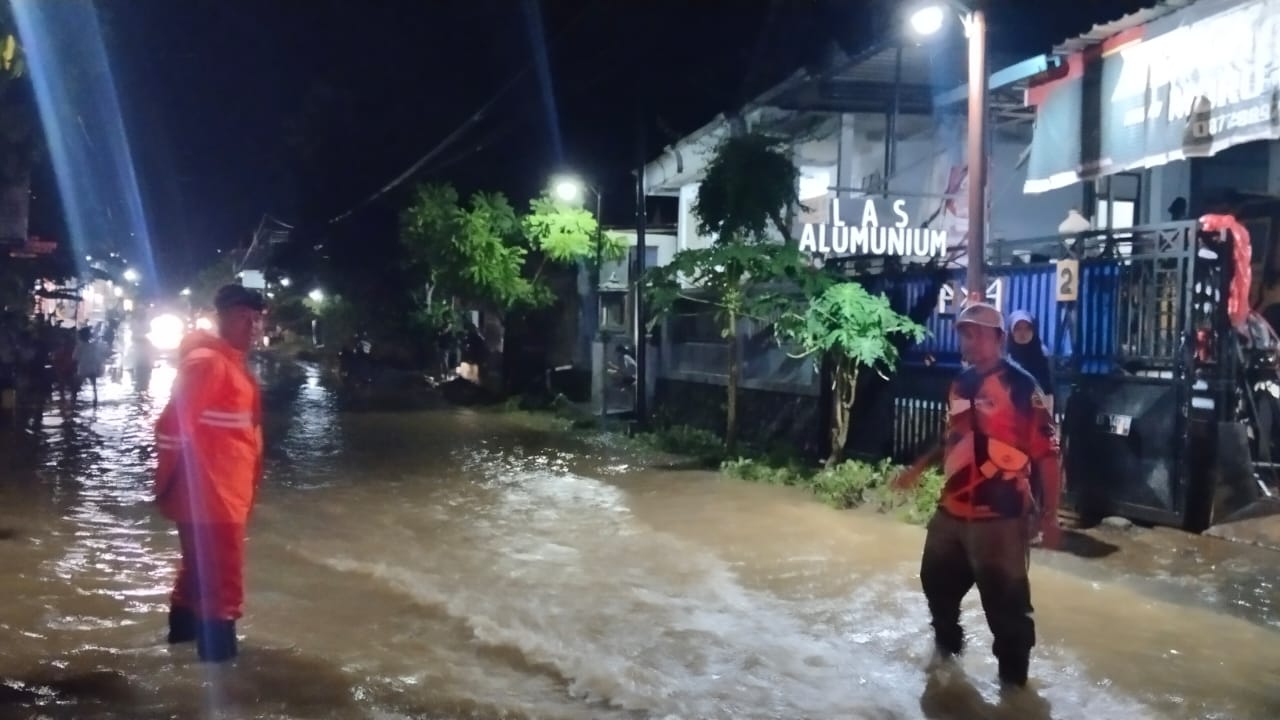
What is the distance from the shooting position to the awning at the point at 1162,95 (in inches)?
362

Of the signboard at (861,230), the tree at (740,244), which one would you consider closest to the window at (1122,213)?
the signboard at (861,230)

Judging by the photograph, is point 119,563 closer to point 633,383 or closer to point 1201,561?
point 1201,561

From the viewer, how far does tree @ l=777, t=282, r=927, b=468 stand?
12156mm

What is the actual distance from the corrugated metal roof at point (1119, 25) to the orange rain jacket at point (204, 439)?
27.8 ft

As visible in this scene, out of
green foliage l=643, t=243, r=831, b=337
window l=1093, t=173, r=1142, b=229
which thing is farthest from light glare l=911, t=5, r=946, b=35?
window l=1093, t=173, r=1142, b=229

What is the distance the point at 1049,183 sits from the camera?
11820mm

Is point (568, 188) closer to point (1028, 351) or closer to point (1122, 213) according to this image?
point (1122, 213)

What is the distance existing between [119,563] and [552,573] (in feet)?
10.8

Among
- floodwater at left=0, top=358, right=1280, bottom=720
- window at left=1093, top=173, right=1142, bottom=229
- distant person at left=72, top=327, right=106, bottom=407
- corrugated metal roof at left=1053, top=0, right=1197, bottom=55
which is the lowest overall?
floodwater at left=0, top=358, right=1280, bottom=720

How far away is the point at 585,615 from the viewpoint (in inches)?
288

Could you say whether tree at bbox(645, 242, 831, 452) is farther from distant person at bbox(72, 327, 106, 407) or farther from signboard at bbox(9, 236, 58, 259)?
distant person at bbox(72, 327, 106, 407)

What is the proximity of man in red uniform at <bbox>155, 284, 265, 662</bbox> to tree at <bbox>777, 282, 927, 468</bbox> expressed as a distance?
24.7ft

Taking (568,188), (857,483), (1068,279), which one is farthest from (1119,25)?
(568,188)

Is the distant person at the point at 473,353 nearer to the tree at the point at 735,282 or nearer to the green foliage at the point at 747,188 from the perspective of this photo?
the tree at the point at 735,282
